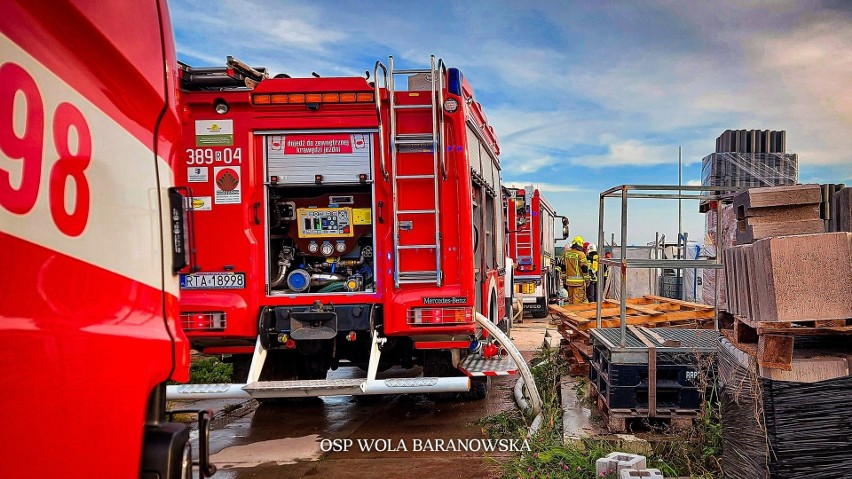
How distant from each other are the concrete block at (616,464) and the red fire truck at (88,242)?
2856mm

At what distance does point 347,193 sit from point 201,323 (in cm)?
190

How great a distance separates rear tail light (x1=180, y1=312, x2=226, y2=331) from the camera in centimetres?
635

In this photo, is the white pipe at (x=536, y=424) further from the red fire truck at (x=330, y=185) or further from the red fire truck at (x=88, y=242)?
the red fire truck at (x=88, y=242)

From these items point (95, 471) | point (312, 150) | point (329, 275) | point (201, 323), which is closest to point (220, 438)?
point (201, 323)

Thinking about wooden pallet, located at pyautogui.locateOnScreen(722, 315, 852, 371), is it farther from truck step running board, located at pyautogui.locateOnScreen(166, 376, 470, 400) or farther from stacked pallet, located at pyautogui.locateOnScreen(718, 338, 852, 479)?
truck step running board, located at pyautogui.locateOnScreen(166, 376, 470, 400)

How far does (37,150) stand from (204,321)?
16.3ft

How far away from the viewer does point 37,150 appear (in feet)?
5.25

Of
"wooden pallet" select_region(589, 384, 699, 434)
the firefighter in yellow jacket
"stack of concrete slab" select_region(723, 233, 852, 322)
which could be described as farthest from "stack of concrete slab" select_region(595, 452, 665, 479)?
the firefighter in yellow jacket

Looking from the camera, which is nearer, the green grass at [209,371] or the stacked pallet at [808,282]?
the stacked pallet at [808,282]

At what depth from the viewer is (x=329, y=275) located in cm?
687

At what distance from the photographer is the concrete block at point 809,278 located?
10.8ft

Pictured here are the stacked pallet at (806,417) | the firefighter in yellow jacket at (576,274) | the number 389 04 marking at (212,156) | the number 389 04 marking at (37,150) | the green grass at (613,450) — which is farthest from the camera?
the firefighter in yellow jacket at (576,274)

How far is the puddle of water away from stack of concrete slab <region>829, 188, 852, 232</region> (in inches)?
173

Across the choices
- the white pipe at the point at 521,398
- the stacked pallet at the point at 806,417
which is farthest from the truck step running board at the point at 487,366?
the stacked pallet at the point at 806,417
